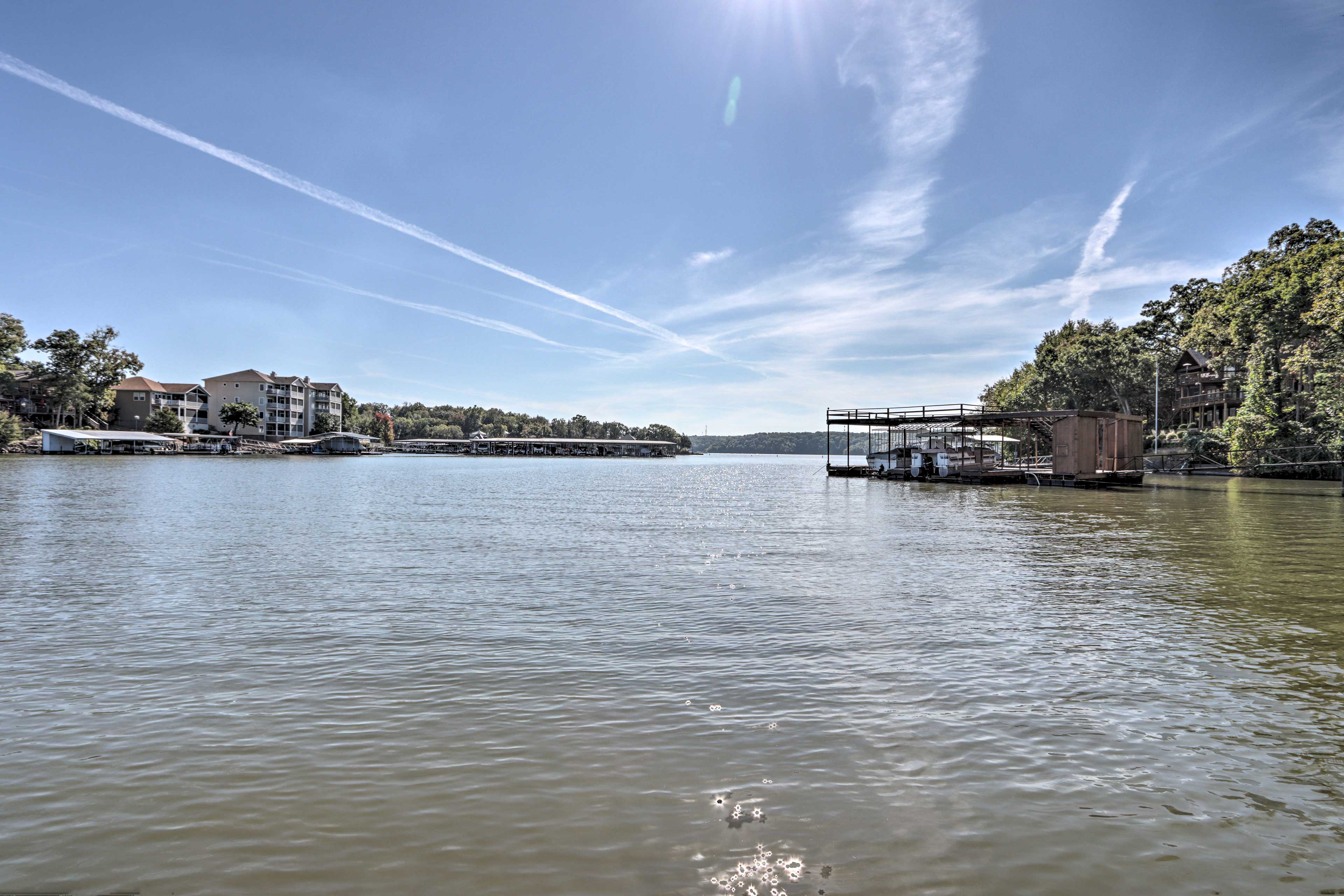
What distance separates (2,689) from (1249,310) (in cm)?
7468

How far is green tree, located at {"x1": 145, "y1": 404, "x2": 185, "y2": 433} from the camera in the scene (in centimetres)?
13338

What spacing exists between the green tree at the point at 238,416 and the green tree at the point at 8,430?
3911 centimetres

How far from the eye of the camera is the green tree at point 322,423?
166 m

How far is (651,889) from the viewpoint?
4652 mm

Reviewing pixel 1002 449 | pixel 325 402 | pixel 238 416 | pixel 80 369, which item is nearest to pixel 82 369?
pixel 80 369

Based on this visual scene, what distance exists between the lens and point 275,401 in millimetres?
158625

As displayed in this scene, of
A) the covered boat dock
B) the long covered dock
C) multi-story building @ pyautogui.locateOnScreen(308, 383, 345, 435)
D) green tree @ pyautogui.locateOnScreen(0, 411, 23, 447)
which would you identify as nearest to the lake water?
the long covered dock

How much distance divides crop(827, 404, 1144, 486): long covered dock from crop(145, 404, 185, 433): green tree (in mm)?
122618

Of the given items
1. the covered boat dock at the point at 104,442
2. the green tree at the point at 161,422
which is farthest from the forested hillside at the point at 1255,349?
the green tree at the point at 161,422

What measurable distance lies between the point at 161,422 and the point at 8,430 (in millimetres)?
32097

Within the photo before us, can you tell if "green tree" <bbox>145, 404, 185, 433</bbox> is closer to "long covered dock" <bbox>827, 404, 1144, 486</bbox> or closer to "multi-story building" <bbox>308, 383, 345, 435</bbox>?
"multi-story building" <bbox>308, 383, 345, 435</bbox>

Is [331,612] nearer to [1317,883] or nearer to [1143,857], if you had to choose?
[1143,857]

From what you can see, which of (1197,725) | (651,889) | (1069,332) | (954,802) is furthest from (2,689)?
(1069,332)

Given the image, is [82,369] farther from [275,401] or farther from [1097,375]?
[1097,375]
